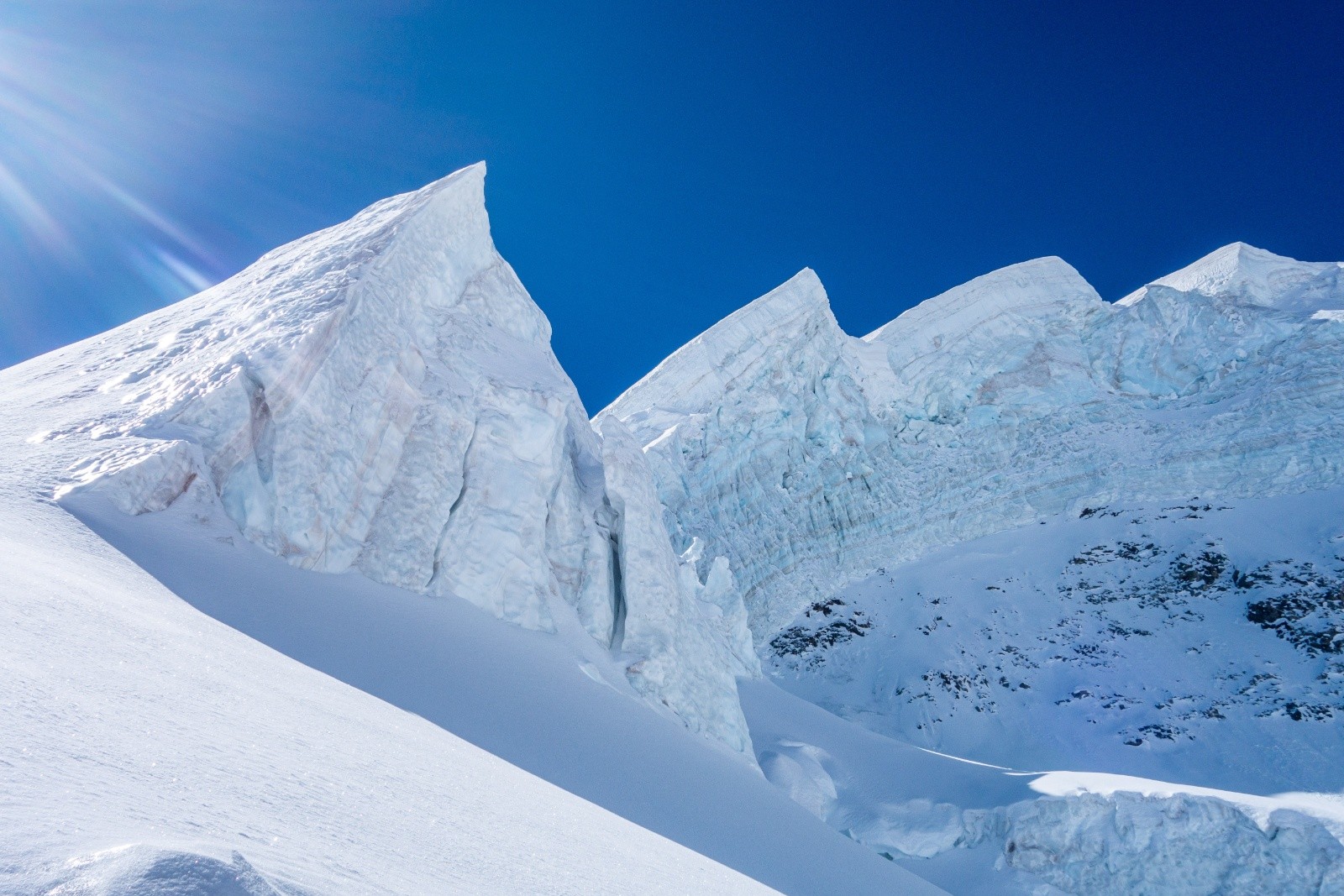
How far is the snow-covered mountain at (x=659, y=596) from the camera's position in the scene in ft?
15.0

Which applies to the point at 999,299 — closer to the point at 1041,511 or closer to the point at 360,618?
the point at 1041,511

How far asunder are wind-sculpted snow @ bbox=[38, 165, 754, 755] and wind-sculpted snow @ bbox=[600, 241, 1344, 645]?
58.8ft

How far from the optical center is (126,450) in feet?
33.2

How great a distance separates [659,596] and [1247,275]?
45.3m

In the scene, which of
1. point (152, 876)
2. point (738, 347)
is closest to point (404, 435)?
point (152, 876)

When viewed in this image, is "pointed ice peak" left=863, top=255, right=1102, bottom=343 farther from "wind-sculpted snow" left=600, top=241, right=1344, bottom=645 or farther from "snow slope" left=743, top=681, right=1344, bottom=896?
"snow slope" left=743, top=681, right=1344, bottom=896

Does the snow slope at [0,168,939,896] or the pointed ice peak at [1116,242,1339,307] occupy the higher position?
the pointed ice peak at [1116,242,1339,307]

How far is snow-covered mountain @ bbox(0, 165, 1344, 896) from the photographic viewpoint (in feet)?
15.0

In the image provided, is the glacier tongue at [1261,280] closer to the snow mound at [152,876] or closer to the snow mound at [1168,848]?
→ the snow mound at [1168,848]

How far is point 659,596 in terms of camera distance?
16.1 meters

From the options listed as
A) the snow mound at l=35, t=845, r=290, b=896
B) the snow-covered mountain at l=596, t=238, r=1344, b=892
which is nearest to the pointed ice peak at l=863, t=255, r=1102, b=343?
the snow-covered mountain at l=596, t=238, r=1344, b=892

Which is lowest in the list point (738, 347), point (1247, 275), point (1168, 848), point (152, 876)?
point (152, 876)

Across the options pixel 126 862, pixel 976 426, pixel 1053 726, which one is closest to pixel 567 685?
pixel 126 862

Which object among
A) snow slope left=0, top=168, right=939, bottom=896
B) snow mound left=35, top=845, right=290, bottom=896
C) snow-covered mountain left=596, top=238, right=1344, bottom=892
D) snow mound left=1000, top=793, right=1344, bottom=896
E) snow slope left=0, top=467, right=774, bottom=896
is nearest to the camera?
snow mound left=35, top=845, right=290, bottom=896
